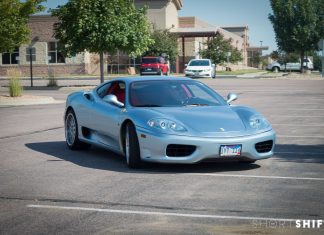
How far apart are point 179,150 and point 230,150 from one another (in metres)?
0.68

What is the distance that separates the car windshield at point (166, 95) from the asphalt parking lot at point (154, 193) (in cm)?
97

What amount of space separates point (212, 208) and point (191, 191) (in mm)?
986

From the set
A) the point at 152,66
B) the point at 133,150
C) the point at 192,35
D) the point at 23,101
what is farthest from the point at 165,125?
the point at 192,35

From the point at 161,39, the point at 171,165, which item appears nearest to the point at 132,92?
the point at 171,165

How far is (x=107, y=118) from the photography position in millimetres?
10844

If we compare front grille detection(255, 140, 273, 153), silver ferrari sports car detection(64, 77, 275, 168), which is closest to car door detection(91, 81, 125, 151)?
silver ferrari sports car detection(64, 77, 275, 168)

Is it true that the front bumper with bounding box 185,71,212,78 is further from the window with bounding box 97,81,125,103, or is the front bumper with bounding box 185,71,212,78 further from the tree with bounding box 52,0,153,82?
the window with bounding box 97,81,125,103

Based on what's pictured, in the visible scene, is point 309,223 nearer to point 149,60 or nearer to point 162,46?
point 149,60

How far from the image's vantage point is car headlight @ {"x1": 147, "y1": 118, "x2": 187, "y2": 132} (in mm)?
9578

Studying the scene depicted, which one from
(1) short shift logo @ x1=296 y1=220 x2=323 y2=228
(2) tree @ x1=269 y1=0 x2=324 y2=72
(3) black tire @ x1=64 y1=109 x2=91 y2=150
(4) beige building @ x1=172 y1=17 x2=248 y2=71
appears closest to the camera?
(1) short shift logo @ x1=296 y1=220 x2=323 y2=228

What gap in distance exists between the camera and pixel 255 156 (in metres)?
9.75

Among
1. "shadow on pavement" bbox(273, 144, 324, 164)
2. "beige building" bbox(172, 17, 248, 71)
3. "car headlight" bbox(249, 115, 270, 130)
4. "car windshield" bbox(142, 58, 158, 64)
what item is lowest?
"shadow on pavement" bbox(273, 144, 324, 164)

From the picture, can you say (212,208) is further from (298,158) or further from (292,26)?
(292,26)

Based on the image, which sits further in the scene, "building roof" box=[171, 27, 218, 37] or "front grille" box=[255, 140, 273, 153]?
"building roof" box=[171, 27, 218, 37]
